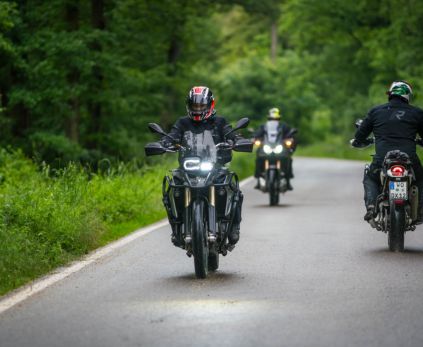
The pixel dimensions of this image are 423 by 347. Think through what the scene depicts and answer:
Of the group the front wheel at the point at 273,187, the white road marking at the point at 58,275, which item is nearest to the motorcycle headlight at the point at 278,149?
the front wheel at the point at 273,187

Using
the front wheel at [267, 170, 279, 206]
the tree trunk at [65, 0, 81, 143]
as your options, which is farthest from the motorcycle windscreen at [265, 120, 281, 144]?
the tree trunk at [65, 0, 81, 143]

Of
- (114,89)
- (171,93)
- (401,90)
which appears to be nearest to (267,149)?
(401,90)

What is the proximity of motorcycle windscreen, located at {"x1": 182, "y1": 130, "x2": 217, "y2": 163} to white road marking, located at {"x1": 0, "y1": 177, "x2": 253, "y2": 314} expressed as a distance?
67.4 inches

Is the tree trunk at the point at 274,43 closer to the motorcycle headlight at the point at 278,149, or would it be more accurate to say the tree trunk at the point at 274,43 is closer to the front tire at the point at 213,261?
the motorcycle headlight at the point at 278,149

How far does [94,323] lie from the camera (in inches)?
311

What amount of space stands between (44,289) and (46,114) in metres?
26.0

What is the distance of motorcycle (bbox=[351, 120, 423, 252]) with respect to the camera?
1212 centimetres

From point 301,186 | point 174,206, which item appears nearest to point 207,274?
point 174,206

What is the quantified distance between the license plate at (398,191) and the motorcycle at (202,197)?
7.19ft

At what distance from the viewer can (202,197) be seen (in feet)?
33.3

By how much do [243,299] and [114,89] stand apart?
2602cm

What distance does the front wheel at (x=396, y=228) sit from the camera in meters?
12.1

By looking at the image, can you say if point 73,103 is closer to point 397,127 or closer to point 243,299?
point 397,127

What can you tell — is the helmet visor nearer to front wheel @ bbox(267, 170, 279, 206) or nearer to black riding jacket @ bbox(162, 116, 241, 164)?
black riding jacket @ bbox(162, 116, 241, 164)
